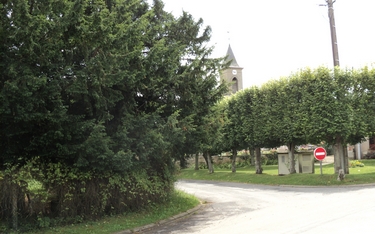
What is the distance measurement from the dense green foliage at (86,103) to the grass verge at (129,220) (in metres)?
0.35

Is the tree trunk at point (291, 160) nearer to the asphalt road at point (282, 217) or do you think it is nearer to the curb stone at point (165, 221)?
the asphalt road at point (282, 217)

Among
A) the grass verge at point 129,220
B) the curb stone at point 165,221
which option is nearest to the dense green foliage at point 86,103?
the grass verge at point 129,220

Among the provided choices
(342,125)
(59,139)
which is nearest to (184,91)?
(59,139)

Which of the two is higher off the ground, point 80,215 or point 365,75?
point 365,75

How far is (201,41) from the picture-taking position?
15.0m

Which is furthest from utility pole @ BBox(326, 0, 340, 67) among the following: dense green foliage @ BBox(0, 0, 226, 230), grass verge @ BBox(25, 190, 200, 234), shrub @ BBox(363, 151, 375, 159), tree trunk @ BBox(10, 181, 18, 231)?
tree trunk @ BBox(10, 181, 18, 231)

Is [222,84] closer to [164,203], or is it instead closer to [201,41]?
[201,41]

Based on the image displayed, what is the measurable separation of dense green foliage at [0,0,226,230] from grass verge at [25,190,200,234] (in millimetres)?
354

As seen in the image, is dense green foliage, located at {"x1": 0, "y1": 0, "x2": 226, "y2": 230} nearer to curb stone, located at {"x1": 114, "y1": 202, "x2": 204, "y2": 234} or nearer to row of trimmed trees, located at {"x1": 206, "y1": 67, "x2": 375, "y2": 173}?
curb stone, located at {"x1": 114, "y1": 202, "x2": 204, "y2": 234}

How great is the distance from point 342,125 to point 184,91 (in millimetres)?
10073

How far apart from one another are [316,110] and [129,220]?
1280 centimetres

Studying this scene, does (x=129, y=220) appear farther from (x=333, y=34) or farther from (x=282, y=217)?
(x=333, y=34)

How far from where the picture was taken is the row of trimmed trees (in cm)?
1934

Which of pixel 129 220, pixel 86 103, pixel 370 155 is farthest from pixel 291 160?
pixel 370 155
